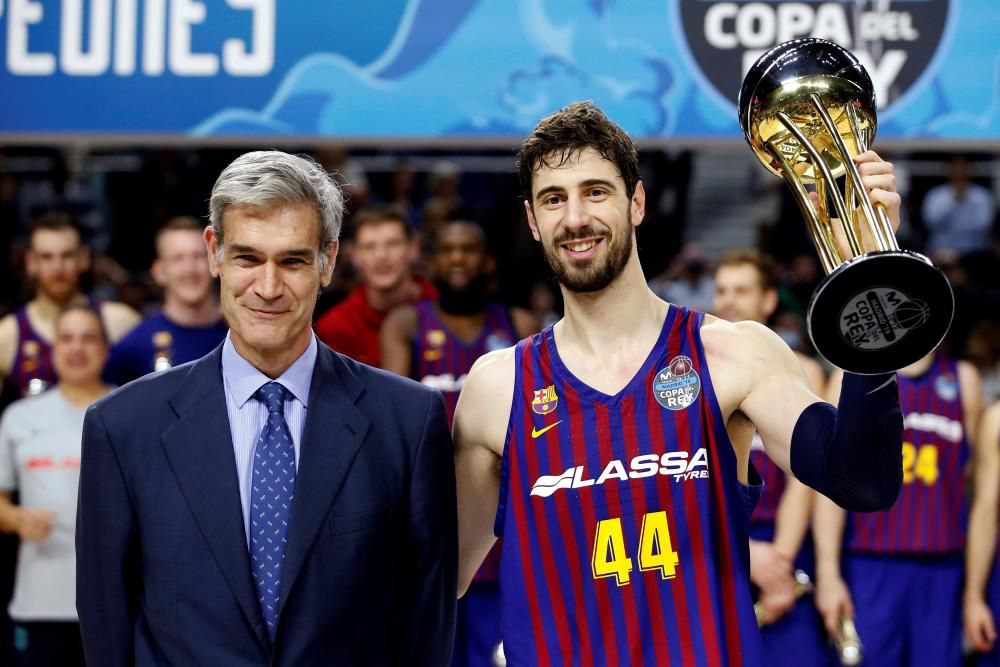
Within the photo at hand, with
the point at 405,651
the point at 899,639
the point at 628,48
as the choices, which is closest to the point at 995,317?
the point at 899,639

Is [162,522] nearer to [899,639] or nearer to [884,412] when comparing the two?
[884,412]

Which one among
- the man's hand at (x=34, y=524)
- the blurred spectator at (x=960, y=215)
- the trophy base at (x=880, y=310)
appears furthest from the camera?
the blurred spectator at (x=960, y=215)

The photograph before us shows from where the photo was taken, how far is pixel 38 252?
6215 mm

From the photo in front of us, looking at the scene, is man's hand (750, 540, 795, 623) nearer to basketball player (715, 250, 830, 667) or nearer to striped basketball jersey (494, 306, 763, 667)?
basketball player (715, 250, 830, 667)

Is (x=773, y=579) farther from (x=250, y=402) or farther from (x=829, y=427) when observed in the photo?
(x=250, y=402)

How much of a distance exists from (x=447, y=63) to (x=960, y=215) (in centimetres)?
631

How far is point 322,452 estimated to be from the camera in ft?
9.53

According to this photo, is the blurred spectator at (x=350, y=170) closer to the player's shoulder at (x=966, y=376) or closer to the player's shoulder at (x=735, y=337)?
the player's shoulder at (x=966, y=376)

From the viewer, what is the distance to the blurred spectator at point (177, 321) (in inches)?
220

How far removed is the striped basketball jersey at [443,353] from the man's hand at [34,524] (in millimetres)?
1595

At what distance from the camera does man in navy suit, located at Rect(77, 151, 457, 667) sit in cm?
280

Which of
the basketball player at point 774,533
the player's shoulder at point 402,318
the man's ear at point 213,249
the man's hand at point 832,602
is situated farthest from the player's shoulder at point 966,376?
the man's ear at point 213,249

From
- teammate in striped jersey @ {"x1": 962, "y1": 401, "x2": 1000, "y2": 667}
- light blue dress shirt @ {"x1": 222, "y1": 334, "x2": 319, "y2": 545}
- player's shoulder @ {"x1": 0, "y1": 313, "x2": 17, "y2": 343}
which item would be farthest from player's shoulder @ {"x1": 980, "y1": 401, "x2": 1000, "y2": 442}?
player's shoulder @ {"x1": 0, "y1": 313, "x2": 17, "y2": 343}

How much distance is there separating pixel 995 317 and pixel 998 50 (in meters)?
3.39
